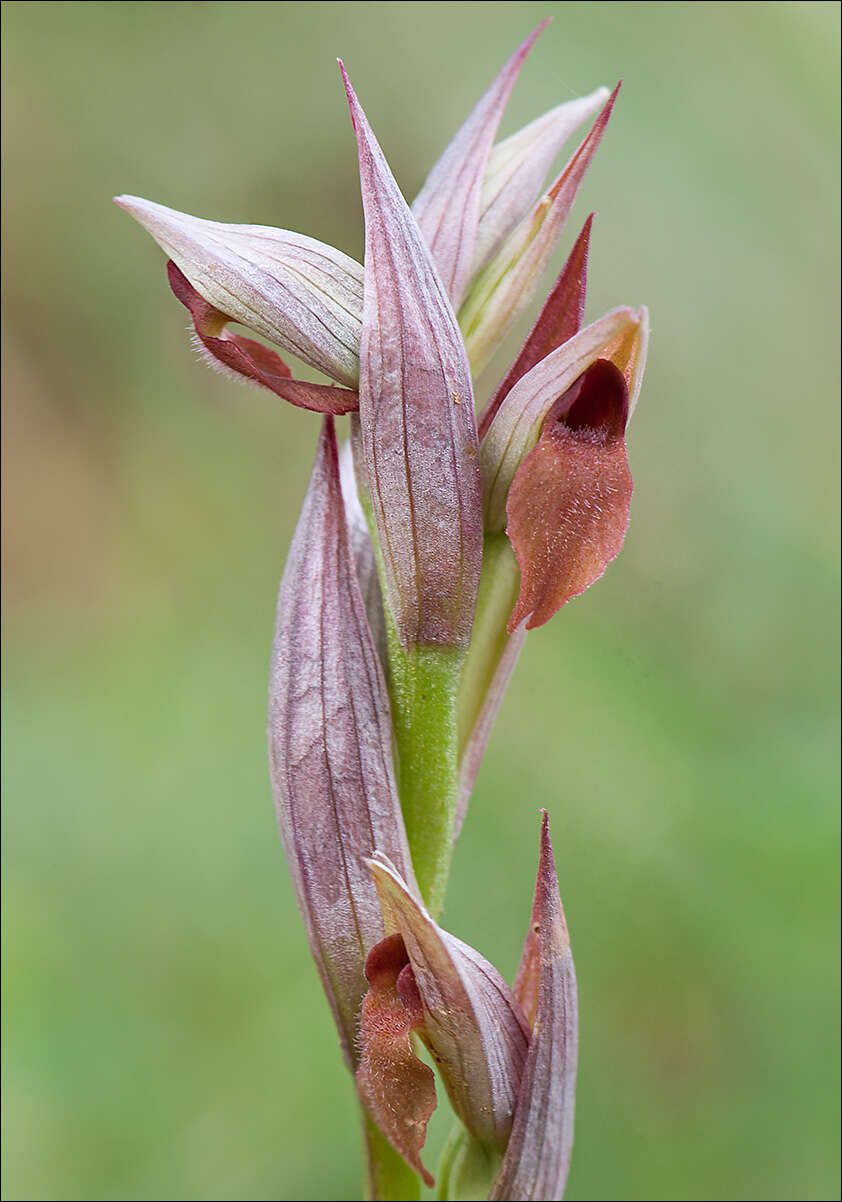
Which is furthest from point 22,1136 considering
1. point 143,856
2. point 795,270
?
point 795,270

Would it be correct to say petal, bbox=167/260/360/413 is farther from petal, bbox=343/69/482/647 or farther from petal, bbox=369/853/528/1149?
petal, bbox=369/853/528/1149

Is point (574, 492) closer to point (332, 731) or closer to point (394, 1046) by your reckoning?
point (332, 731)

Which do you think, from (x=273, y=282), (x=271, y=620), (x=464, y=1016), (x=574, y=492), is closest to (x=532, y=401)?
(x=574, y=492)

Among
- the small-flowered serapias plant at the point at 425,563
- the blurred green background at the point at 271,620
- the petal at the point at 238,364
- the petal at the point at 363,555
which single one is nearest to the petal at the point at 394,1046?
the small-flowered serapias plant at the point at 425,563

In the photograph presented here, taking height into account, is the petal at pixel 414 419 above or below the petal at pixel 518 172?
below

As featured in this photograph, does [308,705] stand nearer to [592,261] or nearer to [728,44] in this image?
[592,261]

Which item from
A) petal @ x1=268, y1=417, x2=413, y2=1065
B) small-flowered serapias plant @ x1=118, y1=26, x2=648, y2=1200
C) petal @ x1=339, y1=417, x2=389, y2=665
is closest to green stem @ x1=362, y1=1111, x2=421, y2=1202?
small-flowered serapias plant @ x1=118, y1=26, x2=648, y2=1200

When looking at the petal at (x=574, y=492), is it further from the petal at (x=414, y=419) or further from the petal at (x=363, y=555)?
the petal at (x=363, y=555)
